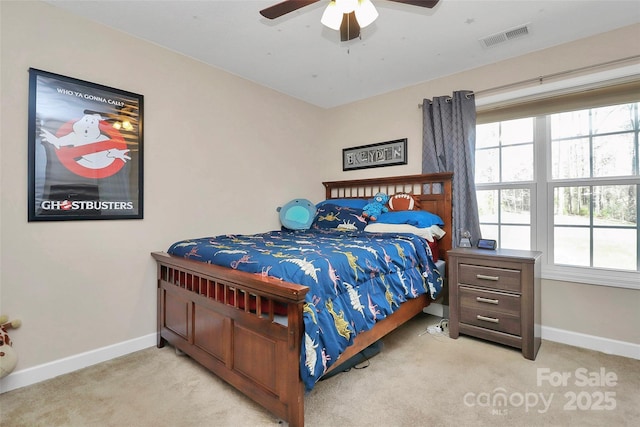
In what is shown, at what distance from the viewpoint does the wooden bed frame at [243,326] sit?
4.57 ft

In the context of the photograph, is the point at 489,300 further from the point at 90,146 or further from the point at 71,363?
the point at 90,146

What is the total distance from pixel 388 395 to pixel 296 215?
81.6 inches

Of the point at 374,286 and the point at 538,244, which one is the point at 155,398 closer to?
the point at 374,286

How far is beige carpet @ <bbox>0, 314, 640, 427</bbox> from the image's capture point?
1549mm

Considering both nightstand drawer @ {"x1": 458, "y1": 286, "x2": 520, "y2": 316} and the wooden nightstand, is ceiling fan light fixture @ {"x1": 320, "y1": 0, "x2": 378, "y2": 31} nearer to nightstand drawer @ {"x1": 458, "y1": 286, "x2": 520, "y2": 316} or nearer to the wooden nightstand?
the wooden nightstand

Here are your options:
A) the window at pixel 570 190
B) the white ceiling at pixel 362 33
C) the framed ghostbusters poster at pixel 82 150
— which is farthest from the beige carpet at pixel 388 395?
the white ceiling at pixel 362 33

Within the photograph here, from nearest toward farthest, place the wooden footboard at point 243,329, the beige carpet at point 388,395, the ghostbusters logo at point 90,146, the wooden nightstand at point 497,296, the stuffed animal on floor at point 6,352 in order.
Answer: the wooden footboard at point 243,329 → the beige carpet at point 388,395 → the stuffed animal on floor at point 6,352 → the ghostbusters logo at point 90,146 → the wooden nightstand at point 497,296

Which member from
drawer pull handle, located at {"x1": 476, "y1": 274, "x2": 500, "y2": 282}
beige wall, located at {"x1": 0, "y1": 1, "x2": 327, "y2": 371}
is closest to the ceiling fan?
beige wall, located at {"x1": 0, "y1": 1, "x2": 327, "y2": 371}

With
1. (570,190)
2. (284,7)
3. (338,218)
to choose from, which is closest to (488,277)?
(570,190)

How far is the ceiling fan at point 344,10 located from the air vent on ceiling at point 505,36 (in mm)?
1136

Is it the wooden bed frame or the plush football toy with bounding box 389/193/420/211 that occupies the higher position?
the plush football toy with bounding box 389/193/420/211

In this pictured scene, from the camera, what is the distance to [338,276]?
1.69 meters

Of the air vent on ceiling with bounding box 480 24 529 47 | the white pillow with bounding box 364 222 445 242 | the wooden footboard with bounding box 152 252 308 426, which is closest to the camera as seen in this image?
the wooden footboard with bounding box 152 252 308 426

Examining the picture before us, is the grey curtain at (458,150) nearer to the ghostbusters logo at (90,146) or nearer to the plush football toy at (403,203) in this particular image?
the plush football toy at (403,203)
